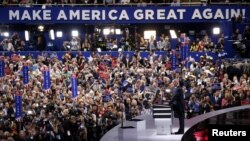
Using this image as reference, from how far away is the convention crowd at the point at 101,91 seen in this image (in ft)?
60.2

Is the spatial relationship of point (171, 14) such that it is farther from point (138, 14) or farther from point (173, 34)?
point (138, 14)

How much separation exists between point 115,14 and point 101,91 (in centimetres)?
1050

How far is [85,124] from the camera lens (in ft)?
60.3

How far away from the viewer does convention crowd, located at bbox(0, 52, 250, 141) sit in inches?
722

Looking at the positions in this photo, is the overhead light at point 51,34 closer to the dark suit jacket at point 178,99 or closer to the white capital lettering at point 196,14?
the white capital lettering at point 196,14

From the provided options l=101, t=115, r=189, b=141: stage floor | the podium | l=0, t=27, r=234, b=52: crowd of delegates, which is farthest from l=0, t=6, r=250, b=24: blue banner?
the podium

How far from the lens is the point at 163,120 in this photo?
56.9 ft

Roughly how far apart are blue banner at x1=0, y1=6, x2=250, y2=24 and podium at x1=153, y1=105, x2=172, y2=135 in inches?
629

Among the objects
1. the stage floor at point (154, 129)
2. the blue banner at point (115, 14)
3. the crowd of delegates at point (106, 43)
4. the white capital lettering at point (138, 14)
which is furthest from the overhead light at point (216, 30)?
the stage floor at point (154, 129)

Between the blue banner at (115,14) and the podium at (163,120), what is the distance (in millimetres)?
15969

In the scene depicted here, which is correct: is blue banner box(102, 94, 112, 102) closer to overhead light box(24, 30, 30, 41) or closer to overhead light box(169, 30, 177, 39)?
overhead light box(169, 30, 177, 39)

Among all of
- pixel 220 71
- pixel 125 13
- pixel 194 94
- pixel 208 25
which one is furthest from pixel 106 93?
pixel 208 25

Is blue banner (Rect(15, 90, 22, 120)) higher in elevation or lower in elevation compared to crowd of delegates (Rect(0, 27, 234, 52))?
lower

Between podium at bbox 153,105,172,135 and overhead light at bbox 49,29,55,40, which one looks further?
overhead light at bbox 49,29,55,40
